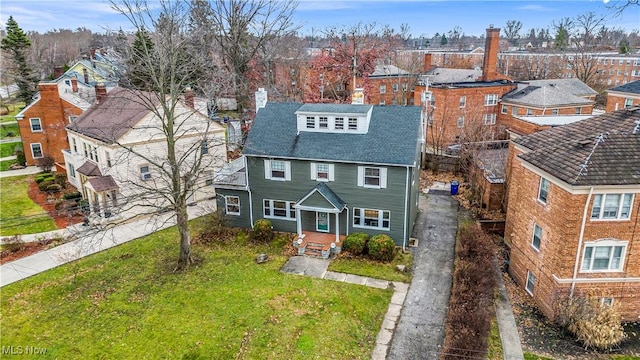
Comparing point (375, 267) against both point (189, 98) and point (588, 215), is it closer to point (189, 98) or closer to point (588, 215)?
point (588, 215)

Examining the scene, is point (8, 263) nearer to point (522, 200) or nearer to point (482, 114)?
point (522, 200)

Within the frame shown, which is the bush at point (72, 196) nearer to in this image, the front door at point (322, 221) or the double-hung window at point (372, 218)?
the front door at point (322, 221)

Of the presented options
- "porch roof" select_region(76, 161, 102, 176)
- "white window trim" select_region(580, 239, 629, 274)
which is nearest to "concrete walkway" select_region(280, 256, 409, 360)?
"white window trim" select_region(580, 239, 629, 274)

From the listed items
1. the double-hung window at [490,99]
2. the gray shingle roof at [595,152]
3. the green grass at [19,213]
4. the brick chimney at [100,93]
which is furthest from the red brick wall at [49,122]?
the double-hung window at [490,99]

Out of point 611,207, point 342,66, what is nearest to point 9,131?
point 342,66

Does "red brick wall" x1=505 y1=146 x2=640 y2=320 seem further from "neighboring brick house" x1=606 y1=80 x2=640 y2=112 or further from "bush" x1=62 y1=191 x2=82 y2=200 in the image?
"bush" x1=62 y1=191 x2=82 y2=200
